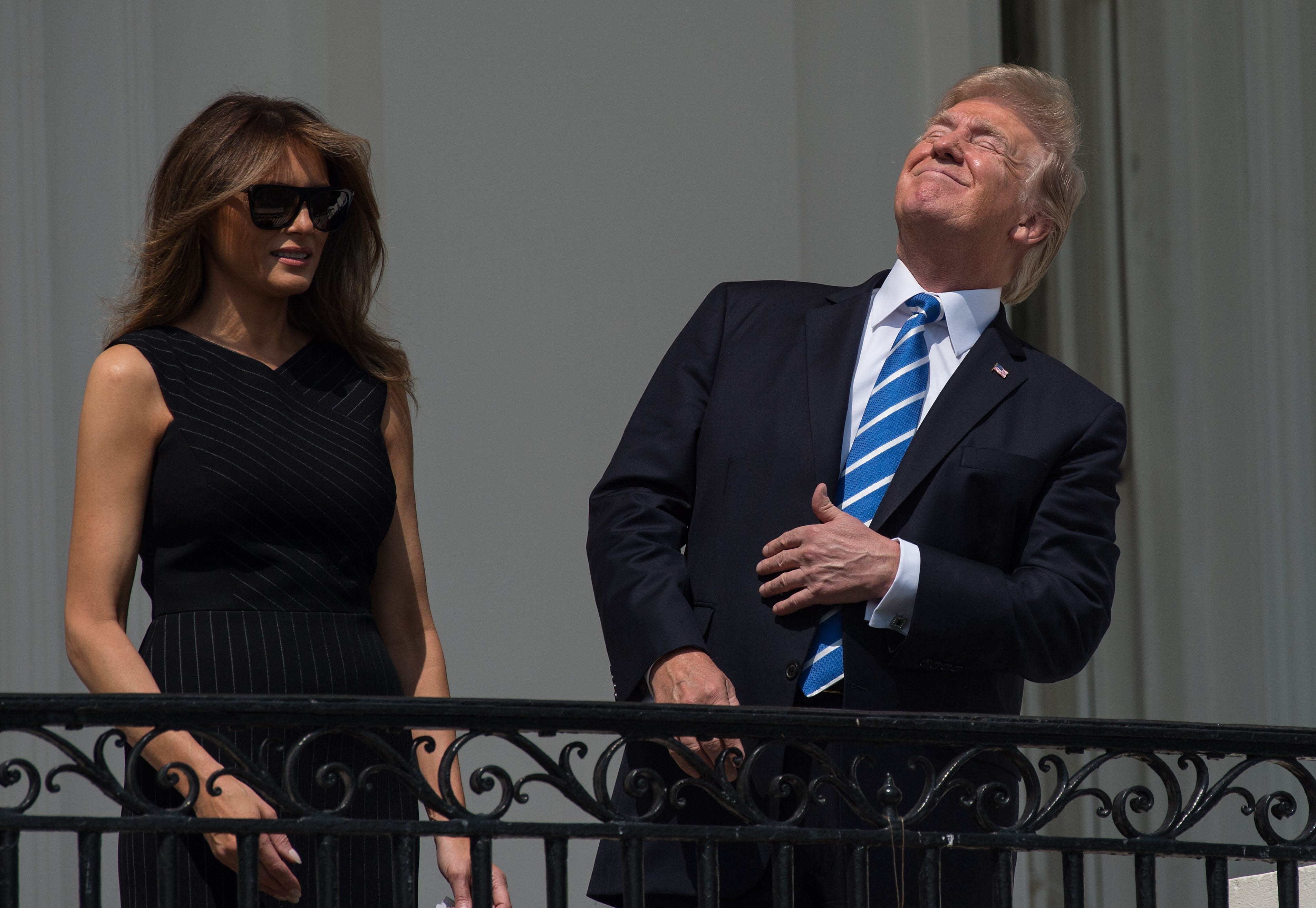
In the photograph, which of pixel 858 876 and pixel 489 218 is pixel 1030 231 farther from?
pixel 489 218

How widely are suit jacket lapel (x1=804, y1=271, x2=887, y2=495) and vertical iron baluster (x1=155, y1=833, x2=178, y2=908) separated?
119 cm

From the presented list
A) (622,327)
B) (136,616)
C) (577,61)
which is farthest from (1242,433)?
(136,616)

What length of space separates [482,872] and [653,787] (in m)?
0.27

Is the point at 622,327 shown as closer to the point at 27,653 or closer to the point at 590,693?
the point at 590,693

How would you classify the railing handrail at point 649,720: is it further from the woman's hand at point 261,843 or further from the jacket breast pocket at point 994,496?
the jacket breast pocket at point 994,496

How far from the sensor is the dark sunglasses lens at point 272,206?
2689 millimetres

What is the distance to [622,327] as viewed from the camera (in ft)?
16.1

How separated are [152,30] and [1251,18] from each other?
348 centimetres

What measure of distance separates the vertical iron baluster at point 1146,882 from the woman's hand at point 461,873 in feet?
3.26

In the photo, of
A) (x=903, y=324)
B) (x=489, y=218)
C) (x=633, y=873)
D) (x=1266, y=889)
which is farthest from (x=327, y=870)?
(x=489, y=218)

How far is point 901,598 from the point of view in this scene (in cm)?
255

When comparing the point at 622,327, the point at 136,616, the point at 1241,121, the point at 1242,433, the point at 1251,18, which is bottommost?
the point at 136,616

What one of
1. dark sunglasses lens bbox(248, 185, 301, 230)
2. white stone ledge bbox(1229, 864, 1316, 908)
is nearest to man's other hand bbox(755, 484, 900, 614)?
dark sunglasses lens bbox(248, 185, 301, 230)

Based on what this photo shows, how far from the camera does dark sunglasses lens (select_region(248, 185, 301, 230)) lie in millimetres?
2689
